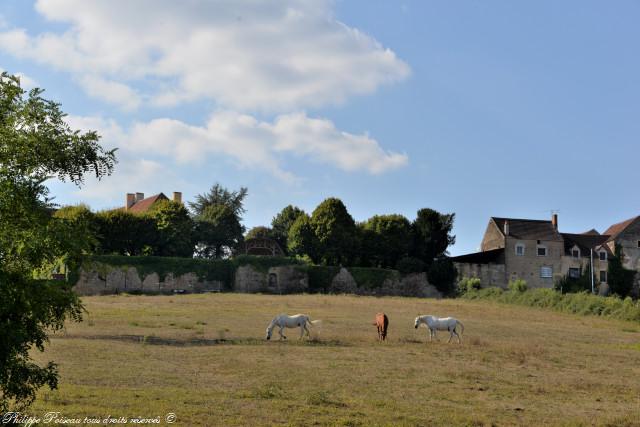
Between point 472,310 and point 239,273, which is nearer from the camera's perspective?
point 472,310

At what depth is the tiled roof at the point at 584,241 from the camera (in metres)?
83.6

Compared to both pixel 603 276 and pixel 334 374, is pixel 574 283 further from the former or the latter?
pixel 334 374

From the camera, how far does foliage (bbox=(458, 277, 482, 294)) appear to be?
7462 centimetres

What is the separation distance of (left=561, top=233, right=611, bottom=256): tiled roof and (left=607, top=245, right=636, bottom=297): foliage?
5.24ft

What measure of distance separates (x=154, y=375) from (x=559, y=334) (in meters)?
27.6

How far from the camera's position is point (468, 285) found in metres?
74.6

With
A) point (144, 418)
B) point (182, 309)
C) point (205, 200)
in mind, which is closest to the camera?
point (144, 418)

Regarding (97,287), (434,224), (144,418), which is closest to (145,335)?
(144,418)

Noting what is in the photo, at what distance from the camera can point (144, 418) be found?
51.0 ft

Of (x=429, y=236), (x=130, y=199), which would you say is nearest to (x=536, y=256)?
(x=429, y=236)

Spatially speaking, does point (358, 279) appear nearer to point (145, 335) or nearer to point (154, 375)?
point (145, 335)

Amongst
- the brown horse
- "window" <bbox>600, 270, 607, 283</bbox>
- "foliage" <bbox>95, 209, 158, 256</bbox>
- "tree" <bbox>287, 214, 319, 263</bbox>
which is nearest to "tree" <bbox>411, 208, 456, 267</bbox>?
"tree" <bbox>287, 214, 319, 263</bbox>

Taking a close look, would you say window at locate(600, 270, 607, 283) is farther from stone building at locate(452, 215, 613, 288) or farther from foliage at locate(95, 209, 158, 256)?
foliage at locate(95, 209, 158, 256)

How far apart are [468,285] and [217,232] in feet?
105
